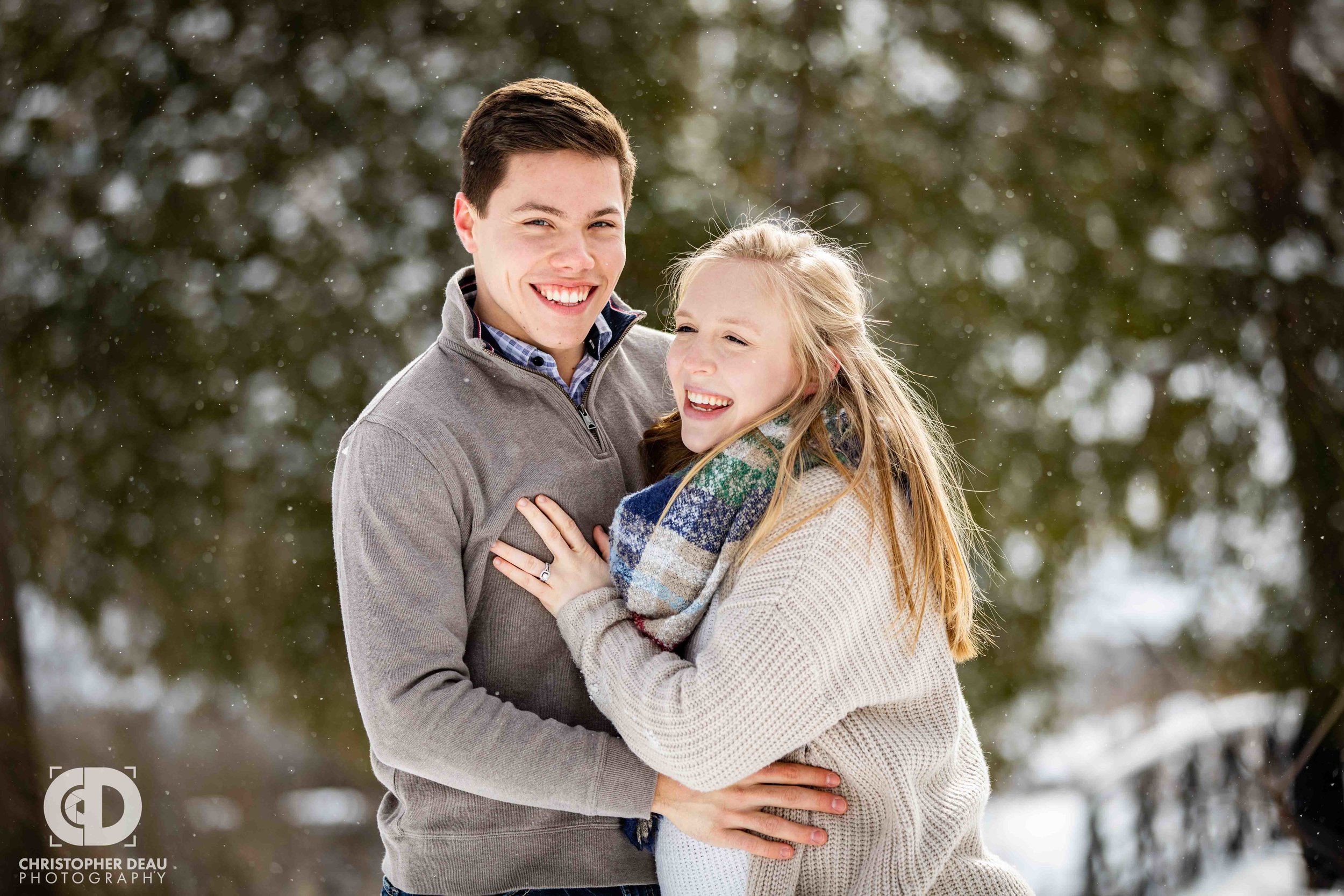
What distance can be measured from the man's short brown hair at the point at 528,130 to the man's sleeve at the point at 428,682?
46 cm

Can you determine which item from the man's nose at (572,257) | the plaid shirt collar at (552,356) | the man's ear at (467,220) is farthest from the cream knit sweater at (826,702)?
the man's ear at (467,220)

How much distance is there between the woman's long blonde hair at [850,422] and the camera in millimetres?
1395

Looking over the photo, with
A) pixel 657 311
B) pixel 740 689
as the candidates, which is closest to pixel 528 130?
pixel 740 689

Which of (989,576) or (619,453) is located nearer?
(619,453)

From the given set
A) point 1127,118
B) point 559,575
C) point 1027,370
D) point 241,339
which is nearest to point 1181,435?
point 1027,370

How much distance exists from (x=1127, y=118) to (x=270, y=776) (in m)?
3.31

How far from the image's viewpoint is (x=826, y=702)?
1.33m

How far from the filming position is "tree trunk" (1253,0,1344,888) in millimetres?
3197

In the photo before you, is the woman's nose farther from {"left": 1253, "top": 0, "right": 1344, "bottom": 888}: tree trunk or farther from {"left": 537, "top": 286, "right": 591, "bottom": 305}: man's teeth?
{"left": 1253, "top": 0, "right": 1344, "bottom": 888}: tree trunk

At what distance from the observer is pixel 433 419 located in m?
1.48

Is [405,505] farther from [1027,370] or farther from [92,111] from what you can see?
[92,111]

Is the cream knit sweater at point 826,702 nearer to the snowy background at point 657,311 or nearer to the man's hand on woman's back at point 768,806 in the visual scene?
the man's hand on woman's back at point 768,806

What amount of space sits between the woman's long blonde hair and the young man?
0.22 metres

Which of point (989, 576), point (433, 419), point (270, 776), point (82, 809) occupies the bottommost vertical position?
point (82, 809)
